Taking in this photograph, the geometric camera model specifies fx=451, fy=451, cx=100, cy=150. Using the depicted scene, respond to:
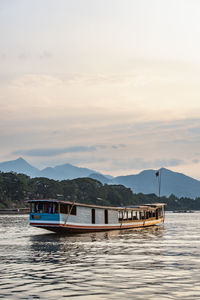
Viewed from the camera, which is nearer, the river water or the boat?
the river water

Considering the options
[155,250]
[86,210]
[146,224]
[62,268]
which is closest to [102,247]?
[155,250]

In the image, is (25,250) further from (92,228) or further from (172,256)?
(92,228)

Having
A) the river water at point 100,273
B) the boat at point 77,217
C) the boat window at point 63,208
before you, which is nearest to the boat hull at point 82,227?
the boat at point 77,217

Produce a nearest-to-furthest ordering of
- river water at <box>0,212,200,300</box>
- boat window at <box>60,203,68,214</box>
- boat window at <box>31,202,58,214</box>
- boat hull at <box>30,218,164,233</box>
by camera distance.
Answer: river water at <box>0,212,200,300</box> → boat hull at <box>30,218,164,233</box> → boat window at <box>60,203,68,214</box> → boat window at <box>31,202,58,214</box>

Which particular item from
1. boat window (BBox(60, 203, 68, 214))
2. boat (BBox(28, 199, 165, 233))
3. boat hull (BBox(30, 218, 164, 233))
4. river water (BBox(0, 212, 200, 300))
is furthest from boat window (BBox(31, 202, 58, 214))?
river water (BBox(0, 212, 200, 300))

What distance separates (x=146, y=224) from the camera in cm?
8019

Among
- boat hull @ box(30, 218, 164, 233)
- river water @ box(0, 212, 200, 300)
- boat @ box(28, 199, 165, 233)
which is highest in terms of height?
boat @ box(28, 199, 165, 233)

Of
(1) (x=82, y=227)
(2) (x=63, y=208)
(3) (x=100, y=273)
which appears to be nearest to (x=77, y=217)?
(1) (x=82, y=227)

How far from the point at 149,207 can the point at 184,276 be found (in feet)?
177

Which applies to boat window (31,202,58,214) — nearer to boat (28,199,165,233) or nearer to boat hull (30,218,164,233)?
boat (28,199,165,233)

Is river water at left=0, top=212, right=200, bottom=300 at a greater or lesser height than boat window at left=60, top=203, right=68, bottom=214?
lesser

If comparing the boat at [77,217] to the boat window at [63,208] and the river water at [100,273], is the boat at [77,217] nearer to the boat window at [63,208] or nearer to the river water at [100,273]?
the boat window at [63,208]

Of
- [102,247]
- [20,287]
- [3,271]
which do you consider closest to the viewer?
[20,287]

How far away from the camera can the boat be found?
60.2 metres
